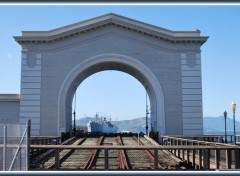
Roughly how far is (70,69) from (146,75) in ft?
23.3

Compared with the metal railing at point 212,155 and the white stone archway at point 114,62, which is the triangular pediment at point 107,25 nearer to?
the white stone archway at point 114,62

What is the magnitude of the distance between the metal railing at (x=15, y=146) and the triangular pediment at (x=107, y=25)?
77.6ft

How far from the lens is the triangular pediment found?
119 feet

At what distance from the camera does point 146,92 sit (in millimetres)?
42219

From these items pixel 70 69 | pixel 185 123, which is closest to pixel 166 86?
pixel 185 123

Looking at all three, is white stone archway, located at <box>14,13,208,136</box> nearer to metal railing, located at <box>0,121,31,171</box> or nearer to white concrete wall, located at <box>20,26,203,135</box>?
white concrete wall, located at <box>20,26,203,135</box>

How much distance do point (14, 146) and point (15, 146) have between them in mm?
35

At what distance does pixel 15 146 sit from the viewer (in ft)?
41.6

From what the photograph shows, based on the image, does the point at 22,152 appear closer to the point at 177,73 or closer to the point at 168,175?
the point at 168,175

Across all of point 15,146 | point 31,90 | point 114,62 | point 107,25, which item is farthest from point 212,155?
point 31,90

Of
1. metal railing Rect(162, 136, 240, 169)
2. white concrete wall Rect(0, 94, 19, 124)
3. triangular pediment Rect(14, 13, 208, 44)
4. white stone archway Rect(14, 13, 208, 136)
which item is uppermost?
triangular pediment Rect(14, 13, 208, 44)

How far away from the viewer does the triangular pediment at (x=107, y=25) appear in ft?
119

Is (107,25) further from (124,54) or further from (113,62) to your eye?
(113,62)

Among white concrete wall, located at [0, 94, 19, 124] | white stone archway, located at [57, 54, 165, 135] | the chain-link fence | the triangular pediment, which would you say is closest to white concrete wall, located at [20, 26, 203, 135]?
white stone archway, located at [57, 54, 165, 135]
